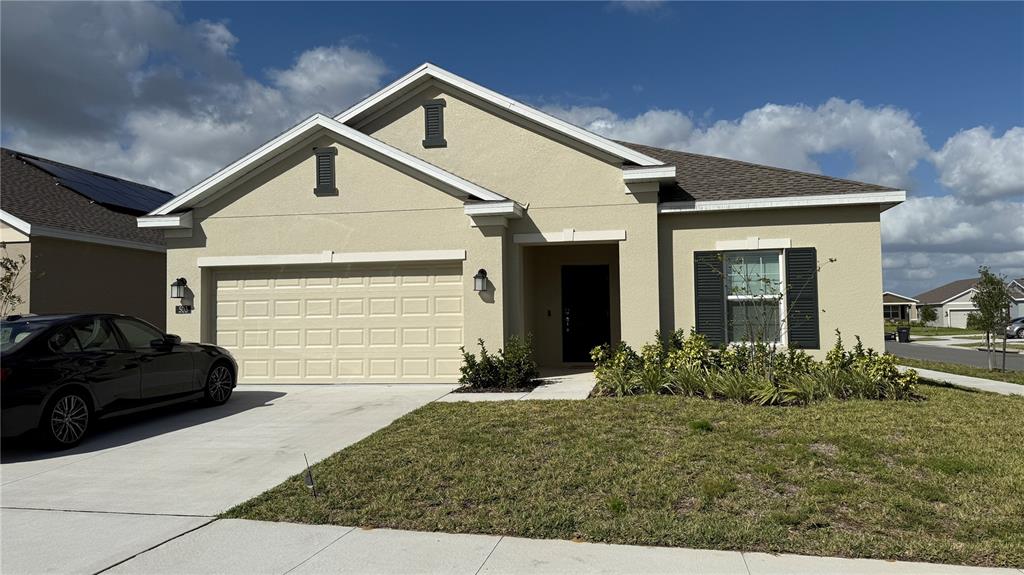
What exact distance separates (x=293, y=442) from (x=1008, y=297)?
1797 cm

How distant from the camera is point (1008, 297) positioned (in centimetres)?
1698

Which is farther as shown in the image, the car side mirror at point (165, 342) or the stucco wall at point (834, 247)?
the stucco wall at point (834, 247)

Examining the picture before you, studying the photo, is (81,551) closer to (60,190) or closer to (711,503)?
(711,503)

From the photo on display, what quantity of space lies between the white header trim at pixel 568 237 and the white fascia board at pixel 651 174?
3.19 feet

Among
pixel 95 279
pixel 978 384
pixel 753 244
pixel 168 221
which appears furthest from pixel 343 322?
pixel 978 384

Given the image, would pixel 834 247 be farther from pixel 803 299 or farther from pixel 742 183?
pixel 742 183

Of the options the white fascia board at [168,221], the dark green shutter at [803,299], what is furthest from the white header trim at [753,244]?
the white fascia board at [168,221]

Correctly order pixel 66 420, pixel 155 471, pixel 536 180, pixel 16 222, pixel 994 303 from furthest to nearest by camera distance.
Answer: pixel 994 303
pixel 16 222
pixel 536 180
pixel 66 420
pixel 155 471

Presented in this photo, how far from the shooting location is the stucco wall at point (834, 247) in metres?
11.7

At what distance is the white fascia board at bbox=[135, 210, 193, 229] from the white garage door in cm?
114

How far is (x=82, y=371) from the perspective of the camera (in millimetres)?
7625

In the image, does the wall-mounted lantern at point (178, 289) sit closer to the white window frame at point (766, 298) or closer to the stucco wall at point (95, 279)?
the stucco wall at point (95, 279)

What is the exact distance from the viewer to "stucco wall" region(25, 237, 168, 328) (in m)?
13.6

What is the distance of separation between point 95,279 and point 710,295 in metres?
13.3
